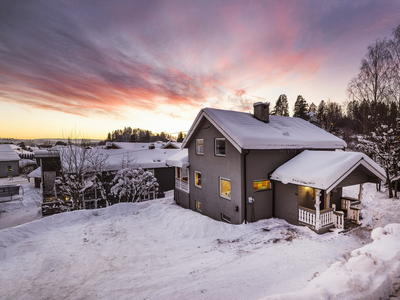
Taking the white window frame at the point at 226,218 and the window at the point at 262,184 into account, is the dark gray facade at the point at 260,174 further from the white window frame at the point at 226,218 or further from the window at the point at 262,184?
the white window frame at the point at 226,218

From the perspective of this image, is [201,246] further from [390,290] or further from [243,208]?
[390,290]

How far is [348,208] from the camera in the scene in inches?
392

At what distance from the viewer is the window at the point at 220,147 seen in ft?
37.1

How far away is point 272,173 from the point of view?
10359mm

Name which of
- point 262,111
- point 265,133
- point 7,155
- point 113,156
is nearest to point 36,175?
point 113,156

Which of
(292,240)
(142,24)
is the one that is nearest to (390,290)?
(292,240)

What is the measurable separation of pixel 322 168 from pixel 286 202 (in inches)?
107

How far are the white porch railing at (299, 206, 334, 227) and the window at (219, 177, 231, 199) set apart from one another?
4036mm

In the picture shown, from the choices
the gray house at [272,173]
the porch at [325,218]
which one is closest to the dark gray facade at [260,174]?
the gray house at [272,173]

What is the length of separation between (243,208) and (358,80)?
2316 cm

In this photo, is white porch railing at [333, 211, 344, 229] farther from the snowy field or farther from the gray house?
the snowy field

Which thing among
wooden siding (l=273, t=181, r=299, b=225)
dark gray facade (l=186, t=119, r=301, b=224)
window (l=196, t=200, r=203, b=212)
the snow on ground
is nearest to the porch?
wooden siding (l=273, t=181, r=299, b=225)

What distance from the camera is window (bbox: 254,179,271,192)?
10.3 meters

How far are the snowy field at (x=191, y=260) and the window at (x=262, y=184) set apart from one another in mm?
1943
